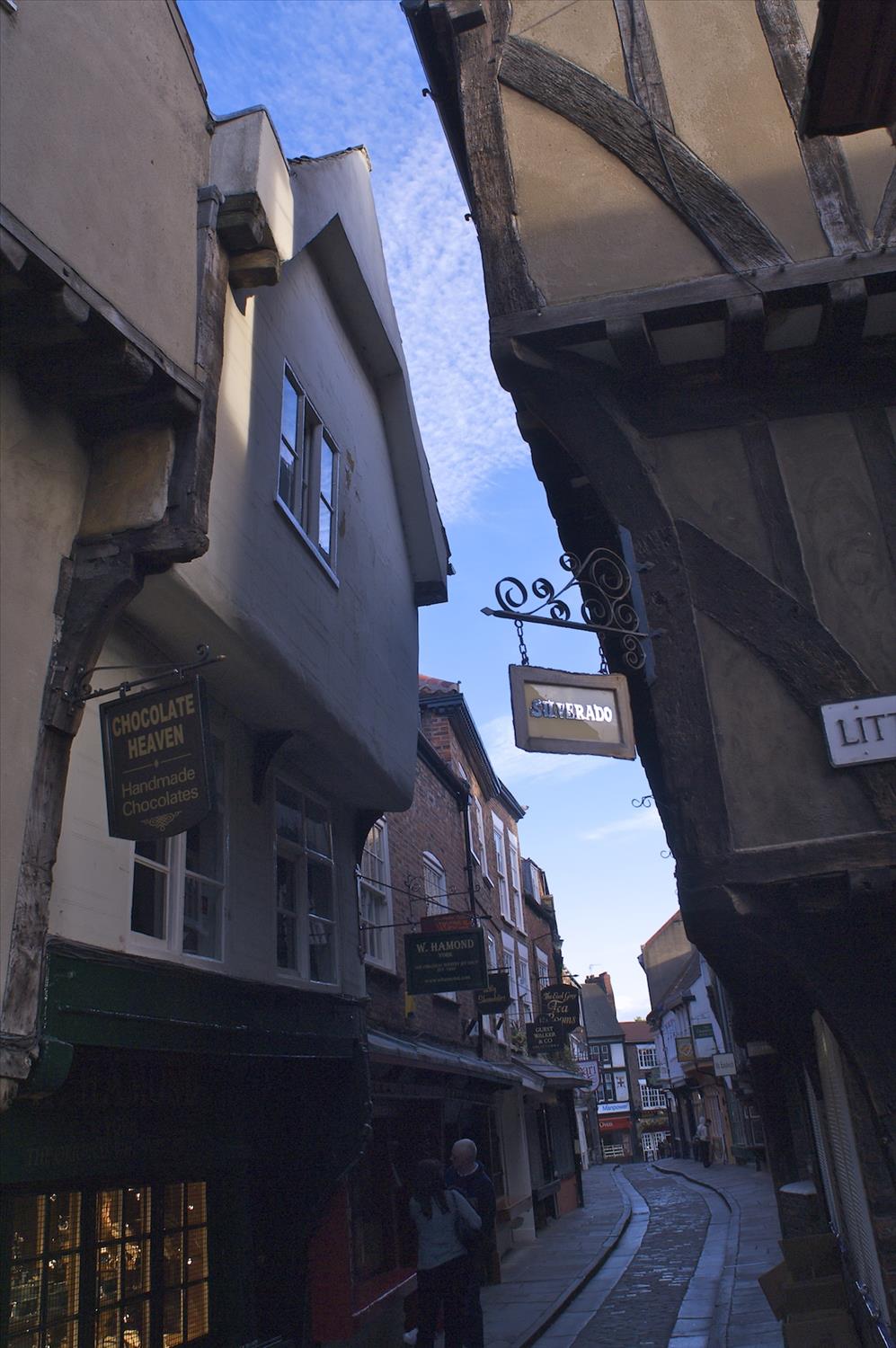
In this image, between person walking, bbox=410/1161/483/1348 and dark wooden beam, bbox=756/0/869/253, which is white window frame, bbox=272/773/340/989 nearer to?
person walking, bbox=410/1161/483/1348

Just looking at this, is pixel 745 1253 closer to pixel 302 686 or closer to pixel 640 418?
pixel 302 686

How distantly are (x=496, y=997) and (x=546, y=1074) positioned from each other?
613 centimetres

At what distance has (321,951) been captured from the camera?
9.01m

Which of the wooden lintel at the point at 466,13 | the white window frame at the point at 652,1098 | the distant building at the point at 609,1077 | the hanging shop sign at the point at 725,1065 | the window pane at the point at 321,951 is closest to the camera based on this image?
the wooden lintel at the point at 466,13

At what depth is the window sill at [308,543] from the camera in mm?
7750

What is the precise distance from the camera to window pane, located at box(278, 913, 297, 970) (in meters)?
8.32

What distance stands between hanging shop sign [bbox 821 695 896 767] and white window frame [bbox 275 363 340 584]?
4.32 meters

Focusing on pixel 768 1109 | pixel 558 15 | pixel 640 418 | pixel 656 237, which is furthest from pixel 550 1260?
pixel 558 15

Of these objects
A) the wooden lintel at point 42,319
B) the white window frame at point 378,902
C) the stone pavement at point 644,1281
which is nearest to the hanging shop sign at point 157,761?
the wooden lintel at point 42,319

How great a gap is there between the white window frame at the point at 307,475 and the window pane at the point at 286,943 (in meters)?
3.00

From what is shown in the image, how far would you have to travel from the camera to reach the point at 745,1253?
14844mm

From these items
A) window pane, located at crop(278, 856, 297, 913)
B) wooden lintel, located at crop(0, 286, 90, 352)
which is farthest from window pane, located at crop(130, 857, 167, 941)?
wooden lintel, located at crop(0, 286, 90, 352)

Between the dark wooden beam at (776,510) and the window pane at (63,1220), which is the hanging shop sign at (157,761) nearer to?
the window pane at (63,1220)

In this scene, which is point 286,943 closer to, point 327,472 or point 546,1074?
point 327,472
